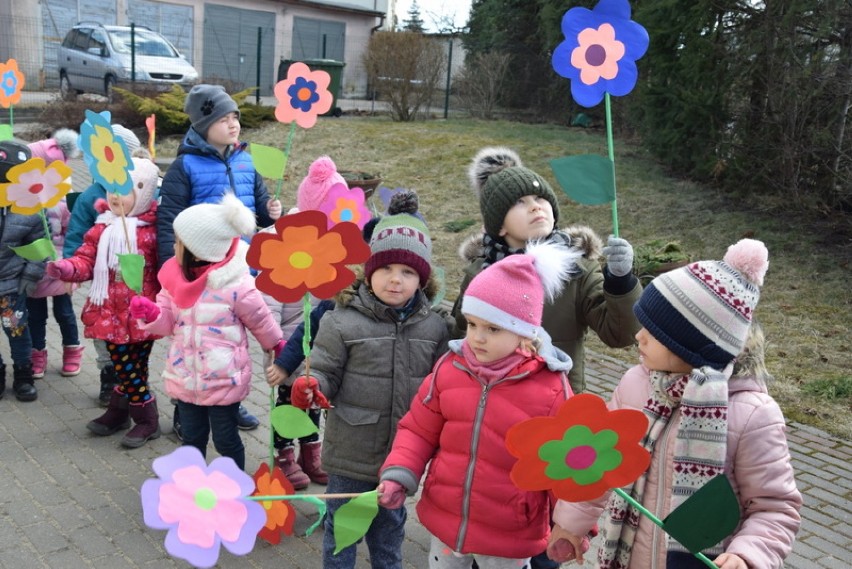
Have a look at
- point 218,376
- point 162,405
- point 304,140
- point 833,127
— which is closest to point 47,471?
point 162,405

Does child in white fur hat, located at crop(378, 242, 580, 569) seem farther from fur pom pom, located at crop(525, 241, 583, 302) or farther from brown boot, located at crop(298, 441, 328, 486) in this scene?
brown boot, located at crop(298, 441, 328, 486)

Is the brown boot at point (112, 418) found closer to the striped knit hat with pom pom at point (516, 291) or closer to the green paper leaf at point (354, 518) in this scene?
the green paper leaf at point (354, 518)

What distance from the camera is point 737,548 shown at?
203 centimetres

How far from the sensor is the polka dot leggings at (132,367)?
174 inches

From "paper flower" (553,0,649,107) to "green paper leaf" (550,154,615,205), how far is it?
227 mm

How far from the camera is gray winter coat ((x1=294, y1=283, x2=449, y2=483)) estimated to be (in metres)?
2.95

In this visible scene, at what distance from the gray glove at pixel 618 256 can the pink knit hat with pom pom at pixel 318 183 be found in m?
1.99

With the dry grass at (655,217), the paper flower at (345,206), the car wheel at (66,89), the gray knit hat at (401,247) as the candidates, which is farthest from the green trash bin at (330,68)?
the gray knit hat at (401,247)

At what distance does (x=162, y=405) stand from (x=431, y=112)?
51.4ft

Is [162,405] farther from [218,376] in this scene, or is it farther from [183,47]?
[183,47]

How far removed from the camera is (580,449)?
202cm

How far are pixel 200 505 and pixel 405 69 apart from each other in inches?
611

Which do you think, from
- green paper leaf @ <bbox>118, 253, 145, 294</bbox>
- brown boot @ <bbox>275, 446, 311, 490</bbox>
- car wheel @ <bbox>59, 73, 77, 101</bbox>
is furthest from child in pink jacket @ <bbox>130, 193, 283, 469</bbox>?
car wheel @ <bbox>59, 73, 77, 101</bbox>

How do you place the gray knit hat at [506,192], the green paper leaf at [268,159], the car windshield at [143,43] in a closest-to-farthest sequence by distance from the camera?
the gray knit hat at [506,192] → the green paper leaf at [268,159] → the car windshield at [143,43]
